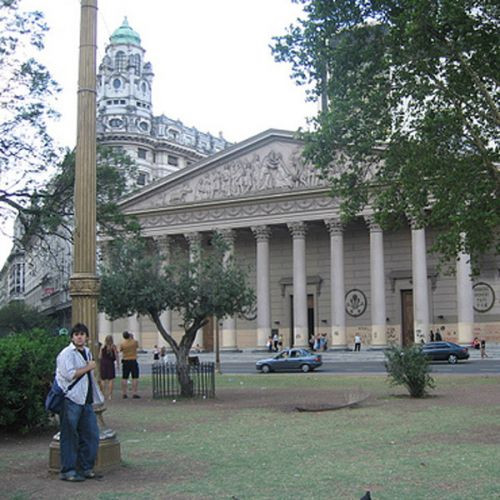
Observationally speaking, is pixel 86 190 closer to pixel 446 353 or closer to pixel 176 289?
pixel 176 289

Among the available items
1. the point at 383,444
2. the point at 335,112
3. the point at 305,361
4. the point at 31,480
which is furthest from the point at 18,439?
the point at 305,361

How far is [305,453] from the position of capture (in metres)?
10.5

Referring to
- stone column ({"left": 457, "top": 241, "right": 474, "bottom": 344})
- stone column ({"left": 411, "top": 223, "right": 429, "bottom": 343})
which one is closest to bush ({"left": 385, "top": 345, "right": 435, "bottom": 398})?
stone column ({"left": 411, "top": 223, "right": 429, "bottom": 343})

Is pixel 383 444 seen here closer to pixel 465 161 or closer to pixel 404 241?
pixel 465 161

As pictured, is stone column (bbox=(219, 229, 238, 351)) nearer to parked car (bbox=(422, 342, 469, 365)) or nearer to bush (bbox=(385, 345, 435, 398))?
parked car (bbox=(422, 342, 469, 365))

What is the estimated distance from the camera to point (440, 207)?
71.5 ft

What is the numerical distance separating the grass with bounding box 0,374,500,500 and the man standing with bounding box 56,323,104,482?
0.96 ft

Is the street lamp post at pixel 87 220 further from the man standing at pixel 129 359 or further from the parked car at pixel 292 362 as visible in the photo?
the parked car at pixel 292 362

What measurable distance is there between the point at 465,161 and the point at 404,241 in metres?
34.0

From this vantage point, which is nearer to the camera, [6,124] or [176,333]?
[6,124]

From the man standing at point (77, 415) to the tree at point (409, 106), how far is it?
1276cm

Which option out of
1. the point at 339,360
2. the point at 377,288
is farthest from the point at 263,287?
the point at 339,360

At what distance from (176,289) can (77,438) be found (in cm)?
1372

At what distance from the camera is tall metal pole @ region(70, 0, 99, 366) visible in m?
9.21
